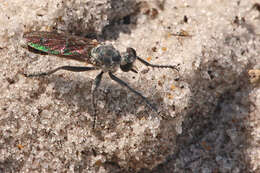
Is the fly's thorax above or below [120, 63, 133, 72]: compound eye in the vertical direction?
above

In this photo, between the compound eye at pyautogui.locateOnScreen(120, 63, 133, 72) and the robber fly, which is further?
the compound eye at pyautogui.locateOnScreen(120, 63, 133, 72)

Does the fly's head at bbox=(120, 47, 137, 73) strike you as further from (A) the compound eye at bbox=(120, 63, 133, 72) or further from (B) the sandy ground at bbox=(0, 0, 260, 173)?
(B) the sandy ground at bbox=(0, 0, 260, 173)

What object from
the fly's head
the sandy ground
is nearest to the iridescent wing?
the sandy ground

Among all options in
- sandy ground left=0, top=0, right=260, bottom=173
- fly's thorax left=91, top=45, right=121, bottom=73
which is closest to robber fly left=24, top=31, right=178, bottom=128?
fly's thorax left=91, top=45, right=121, bottom=73

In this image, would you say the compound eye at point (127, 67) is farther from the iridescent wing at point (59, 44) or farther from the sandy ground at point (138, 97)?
the iridescent wing at point (59, 44)

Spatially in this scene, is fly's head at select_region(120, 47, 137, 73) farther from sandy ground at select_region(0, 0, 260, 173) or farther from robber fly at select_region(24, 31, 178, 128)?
sandy ground at select_region(0, 0, 260, 173)

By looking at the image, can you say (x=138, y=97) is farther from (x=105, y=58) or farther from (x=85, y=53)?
(x=85, y=53)

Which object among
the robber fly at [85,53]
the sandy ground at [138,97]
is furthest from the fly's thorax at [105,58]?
the sandy ground at [138,97]
